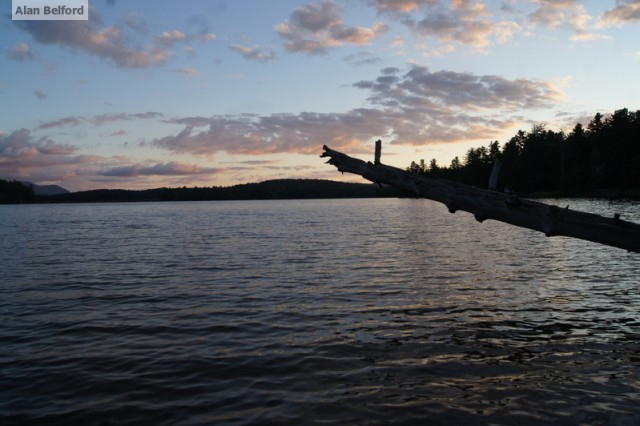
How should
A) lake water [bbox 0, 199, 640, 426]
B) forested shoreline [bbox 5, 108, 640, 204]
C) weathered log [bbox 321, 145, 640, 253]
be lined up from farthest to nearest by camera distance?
forested shoreline [bbox 5, 108, 640, 204]
weathered log [bbox 321, 145, 640, 253]
lake water [bbox 0, 199, 640, 426]

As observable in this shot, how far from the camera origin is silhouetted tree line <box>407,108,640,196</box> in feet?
367

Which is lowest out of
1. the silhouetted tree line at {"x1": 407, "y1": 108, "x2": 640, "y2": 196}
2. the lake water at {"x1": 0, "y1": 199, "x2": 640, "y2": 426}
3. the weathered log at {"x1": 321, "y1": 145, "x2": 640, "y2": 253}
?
the lake water at {"x1": 0, "y1": 199, "x2": 640, "y2": 426}

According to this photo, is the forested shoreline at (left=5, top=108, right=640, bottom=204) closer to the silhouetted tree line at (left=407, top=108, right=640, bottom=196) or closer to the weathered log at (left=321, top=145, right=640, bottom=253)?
the silhouetted tree line at (left=407, top=108, right=640, bottom=196)

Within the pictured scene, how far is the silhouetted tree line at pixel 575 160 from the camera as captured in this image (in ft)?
367

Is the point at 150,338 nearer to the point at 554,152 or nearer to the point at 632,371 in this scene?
the point at 632,371

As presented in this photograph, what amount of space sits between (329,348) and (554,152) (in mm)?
147387

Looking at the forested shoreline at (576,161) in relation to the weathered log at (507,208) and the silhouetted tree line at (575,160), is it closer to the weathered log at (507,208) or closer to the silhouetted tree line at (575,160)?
the silhouetted tree line at (575,160)

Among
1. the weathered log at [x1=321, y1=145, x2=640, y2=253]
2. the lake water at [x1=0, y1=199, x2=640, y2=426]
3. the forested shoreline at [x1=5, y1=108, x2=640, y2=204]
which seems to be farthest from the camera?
the forested shoreline at [x1=5, y1=108, x2=640, y2=204]

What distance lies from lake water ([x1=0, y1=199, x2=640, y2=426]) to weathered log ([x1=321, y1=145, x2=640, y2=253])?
232 cm

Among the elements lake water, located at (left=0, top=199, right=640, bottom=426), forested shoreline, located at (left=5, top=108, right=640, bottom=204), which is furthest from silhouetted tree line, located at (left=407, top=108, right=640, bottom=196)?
lake water, located at (left=0, top=199, right=640, bottom=426)

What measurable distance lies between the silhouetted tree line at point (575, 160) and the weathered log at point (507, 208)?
108 m

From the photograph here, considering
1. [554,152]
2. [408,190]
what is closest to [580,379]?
[408,190]

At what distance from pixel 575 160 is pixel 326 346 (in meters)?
144

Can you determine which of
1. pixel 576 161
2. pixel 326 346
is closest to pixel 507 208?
pixel 326 346
